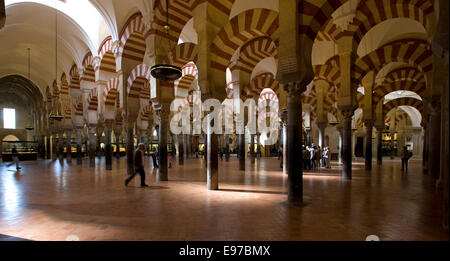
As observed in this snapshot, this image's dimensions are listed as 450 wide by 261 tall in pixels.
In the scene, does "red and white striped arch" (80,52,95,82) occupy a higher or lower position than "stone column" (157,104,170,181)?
higher

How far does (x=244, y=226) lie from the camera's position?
2.88 metres

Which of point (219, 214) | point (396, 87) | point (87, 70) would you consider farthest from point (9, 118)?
point (396, 87)

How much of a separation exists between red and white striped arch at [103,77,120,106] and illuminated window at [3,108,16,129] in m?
22.6

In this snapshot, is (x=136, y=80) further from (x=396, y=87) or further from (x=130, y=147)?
(x=396, y=87)

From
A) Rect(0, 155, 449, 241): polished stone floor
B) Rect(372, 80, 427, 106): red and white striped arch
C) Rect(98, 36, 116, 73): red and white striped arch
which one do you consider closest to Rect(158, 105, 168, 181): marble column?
Rect(0, 155, 449, 241): polished stone floor

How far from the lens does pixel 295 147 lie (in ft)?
13.1

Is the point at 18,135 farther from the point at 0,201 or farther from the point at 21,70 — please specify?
the point at 0,201

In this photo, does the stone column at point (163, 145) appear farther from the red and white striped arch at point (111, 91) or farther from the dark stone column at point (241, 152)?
the dark stone column at point (241, 152)

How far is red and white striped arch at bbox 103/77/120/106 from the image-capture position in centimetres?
892

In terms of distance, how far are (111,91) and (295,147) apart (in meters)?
8.32

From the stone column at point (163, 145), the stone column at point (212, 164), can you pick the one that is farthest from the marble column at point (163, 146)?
the stone column at point (212, 164)

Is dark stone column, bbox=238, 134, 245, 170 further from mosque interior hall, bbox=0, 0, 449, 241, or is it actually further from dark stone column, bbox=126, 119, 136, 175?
dark stone column, bbox=126, 119, 136, 175

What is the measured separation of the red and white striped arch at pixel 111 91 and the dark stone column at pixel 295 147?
712cm
